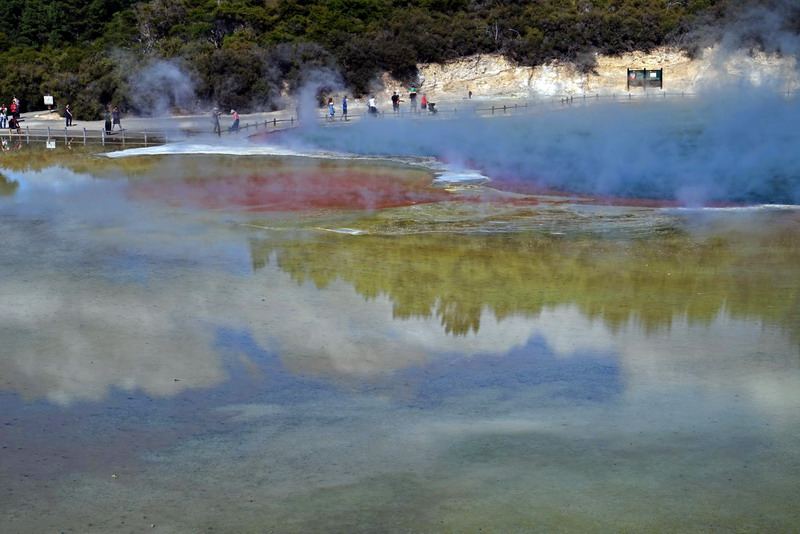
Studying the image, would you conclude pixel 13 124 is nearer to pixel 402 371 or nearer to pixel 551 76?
pixel 551 76

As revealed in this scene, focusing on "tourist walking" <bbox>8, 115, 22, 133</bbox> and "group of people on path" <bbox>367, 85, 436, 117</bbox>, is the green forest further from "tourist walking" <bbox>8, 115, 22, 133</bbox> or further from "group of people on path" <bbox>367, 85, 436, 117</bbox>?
"tourist walking" <bbox>8, 115, 22, 133</bbox>

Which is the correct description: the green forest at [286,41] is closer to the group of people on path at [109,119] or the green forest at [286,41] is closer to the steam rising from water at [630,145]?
the group of people on path at [109,119]

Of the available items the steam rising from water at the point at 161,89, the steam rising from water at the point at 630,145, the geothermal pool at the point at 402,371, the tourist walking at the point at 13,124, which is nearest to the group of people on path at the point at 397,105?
the steam rising from water at the point at 630,145

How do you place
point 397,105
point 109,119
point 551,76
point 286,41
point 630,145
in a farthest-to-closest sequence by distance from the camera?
point 551,76, point 286,41, point 397,105, point 109,119, point 630,145

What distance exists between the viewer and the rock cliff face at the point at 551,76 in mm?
53219

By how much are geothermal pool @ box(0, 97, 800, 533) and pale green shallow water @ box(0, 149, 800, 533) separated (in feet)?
0.11

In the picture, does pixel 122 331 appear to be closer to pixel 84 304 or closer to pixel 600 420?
pixel 84 304

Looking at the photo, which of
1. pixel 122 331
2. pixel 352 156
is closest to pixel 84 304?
pixel 122 331

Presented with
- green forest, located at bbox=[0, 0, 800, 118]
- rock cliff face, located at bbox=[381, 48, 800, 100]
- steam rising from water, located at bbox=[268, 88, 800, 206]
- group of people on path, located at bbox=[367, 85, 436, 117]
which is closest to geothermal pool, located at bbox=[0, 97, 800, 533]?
steam rising from water, located at bbox=[268, 88, 800, 206]

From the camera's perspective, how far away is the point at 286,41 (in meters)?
53.6

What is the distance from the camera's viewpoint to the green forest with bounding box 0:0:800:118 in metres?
48.0

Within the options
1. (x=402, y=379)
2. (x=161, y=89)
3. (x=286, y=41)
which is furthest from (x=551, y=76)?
(x=402, y=379)

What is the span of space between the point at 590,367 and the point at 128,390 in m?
4.75

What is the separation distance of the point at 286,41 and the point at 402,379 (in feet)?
151
